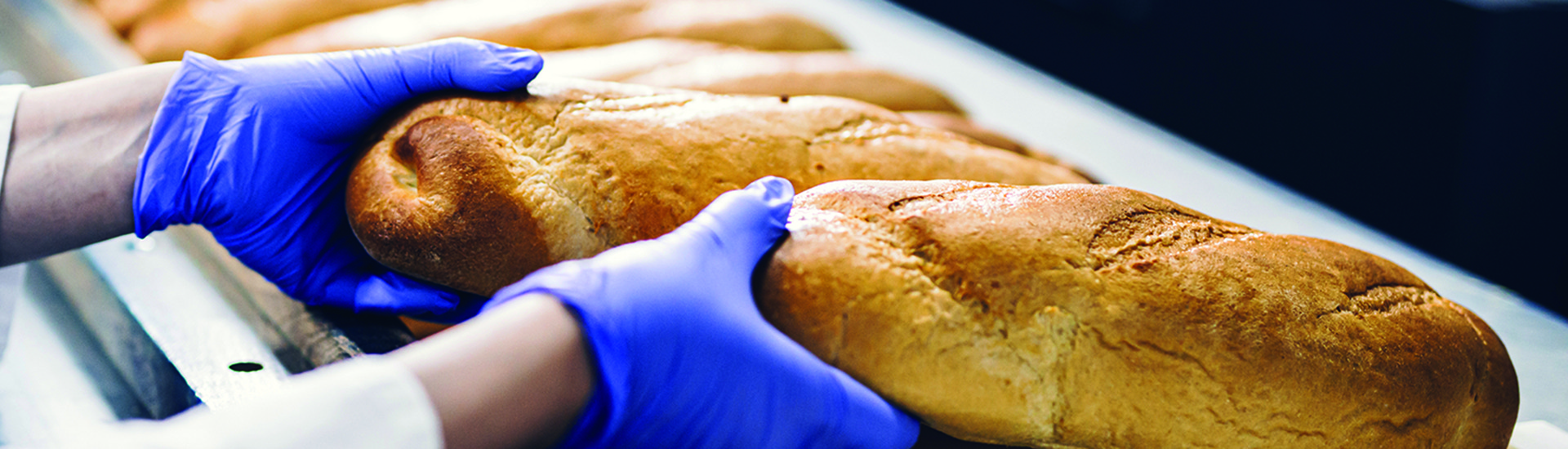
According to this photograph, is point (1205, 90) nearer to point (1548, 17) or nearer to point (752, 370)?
point (1548, 17)

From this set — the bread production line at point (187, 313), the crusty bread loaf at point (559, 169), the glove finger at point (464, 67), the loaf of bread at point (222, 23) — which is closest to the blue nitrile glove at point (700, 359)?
the crusty bread loaf at point (559, 169)

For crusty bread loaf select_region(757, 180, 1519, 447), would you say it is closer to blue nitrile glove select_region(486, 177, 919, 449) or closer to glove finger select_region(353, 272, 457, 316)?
blue nitrile glove select_region(486, 177, 919, 449)

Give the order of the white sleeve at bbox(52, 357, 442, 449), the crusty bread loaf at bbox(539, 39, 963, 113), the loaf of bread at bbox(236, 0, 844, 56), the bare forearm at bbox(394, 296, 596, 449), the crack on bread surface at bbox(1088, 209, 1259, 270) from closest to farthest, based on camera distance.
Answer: the white sleeve at bbox(52, 357, 442, 449), the bare forearm at bbox(394, 296, 596, 449), the crack on bread surface at bbox(1088, 209, 1259, 270), the crusty bread loaf at bbox(539, 39, 963, 113), the loaf of bread at bbox(236, 0, 844, 56)

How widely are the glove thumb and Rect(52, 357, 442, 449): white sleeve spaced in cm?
82

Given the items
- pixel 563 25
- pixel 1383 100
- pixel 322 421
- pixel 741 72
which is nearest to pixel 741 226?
pixel 322 421

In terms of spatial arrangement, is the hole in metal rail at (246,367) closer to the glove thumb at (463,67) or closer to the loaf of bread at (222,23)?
the glove thumb at (463,67)

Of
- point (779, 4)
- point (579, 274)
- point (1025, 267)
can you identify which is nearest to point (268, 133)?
point (579, 274)

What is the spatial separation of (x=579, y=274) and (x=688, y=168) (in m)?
0.56

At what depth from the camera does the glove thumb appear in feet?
5.33

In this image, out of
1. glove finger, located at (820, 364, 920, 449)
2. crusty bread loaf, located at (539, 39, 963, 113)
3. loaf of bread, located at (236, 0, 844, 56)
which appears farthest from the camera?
loaf of bread, located at (236, 0, 844, 56)

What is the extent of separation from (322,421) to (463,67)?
0.90m

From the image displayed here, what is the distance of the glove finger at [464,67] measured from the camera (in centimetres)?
162

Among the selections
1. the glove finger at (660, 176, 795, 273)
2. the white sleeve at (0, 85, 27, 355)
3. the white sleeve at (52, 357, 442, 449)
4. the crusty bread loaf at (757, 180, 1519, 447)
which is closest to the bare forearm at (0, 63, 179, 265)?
the white sleeve at (0, 85, 27, 355)

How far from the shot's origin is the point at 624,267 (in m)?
1.11
